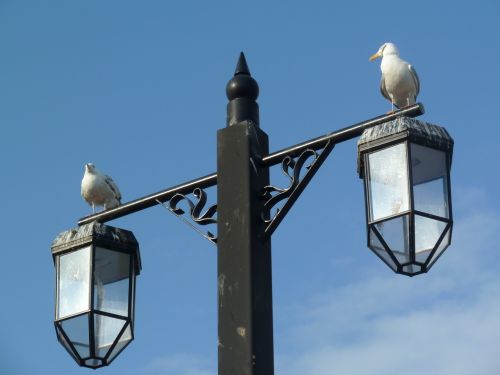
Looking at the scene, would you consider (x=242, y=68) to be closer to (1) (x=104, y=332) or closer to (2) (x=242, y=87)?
(2) (x=242, y=87)

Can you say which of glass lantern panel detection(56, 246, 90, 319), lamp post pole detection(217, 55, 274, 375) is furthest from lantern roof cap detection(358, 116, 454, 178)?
glass lantern panel detection(56, 246, 90, 319)

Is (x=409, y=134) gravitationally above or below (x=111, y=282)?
above

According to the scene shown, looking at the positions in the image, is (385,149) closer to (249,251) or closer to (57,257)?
(249,251)

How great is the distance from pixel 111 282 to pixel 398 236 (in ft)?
5.41

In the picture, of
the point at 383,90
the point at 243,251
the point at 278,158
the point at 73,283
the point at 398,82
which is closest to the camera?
the point at 243,251

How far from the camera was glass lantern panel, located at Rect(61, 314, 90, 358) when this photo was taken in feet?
18.0

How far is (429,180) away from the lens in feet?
15.9

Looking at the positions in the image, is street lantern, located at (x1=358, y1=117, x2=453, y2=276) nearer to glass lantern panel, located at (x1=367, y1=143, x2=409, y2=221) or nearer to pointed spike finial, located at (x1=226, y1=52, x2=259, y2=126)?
glass lantern panel, located at (x1=367, y1=143, x2=409, y2=221)

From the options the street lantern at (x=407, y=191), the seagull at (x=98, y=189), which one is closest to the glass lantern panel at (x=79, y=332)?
the street lantern at (x=407, y=191)

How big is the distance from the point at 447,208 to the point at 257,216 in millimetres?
868

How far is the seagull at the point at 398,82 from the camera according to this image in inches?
263

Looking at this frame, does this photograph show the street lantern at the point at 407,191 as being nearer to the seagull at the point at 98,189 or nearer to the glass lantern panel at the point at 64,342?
the glass lantern panel at the point at 64,342

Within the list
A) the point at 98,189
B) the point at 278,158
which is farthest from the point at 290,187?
the point at 98,189

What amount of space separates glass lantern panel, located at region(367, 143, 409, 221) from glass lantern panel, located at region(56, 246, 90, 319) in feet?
5.11
